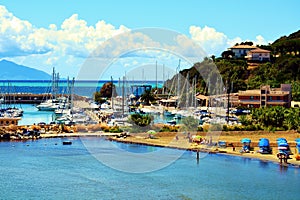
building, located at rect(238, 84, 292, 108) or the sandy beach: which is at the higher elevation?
building, located at rect(238, 84, 292, 108)

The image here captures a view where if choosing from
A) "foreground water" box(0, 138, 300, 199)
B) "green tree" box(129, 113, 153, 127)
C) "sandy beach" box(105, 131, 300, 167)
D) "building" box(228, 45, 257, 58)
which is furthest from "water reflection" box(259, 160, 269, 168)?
"building" box(228, 45, 257, 58)

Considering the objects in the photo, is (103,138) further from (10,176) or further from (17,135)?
(10,176)

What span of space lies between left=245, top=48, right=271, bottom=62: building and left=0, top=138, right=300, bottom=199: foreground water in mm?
38132

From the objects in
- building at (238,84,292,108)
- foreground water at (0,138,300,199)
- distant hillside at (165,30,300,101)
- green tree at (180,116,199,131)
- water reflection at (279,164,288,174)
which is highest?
distant hillside at (165,30,300,101)

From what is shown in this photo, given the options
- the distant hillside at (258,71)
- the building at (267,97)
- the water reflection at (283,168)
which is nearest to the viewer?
the water reflection at (283,168)

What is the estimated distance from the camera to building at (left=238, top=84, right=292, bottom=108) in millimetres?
47688

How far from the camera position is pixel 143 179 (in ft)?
81.7

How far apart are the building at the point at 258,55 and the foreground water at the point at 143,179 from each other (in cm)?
3813

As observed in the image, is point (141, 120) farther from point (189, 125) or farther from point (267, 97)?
point (267, 97)

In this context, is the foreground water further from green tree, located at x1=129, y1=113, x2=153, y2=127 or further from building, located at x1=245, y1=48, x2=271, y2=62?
building, located at x1=245, y1=48, x2=271, y2=62

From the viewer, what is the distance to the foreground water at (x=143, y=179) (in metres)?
22.0

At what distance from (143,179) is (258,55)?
1814 inches

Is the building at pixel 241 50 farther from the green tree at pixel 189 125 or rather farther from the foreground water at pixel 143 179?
the foreground water at pixel 143 179

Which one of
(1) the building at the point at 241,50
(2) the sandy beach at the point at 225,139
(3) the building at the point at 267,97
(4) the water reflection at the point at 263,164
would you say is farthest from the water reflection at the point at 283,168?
(1) the building at the point at 241,50
